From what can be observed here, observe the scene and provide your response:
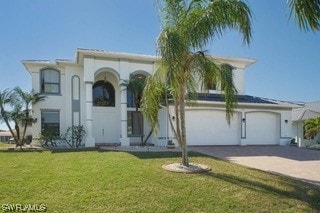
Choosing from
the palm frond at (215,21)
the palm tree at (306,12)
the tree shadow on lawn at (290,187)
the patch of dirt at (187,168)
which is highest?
the palm frond at (215,21)

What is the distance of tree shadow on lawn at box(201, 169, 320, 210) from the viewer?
7592mm

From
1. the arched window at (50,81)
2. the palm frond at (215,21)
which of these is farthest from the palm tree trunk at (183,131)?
the arched window at (50,81)

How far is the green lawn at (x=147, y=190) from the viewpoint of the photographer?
680 cm

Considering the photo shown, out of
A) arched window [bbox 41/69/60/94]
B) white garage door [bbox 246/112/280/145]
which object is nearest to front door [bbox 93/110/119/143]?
arched window [bbox 41/69/60/94]

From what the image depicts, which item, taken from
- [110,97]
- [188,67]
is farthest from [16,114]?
[188,67]

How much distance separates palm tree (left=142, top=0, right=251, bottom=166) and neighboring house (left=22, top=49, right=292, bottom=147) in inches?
340

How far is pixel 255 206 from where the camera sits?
7004 mm

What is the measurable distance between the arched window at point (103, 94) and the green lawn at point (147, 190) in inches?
472

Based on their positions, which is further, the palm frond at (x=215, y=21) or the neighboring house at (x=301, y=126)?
the neighboring house at (x=301, y=126)

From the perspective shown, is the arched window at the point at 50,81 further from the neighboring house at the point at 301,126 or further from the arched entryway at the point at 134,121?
the neighboring house at the point at 301,126

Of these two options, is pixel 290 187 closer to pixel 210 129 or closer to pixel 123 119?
pixel 210 129

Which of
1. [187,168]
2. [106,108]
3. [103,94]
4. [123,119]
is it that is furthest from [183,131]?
[103,94]

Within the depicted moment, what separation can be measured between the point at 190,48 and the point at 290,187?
5.62 metres

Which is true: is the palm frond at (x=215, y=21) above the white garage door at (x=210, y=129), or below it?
above
